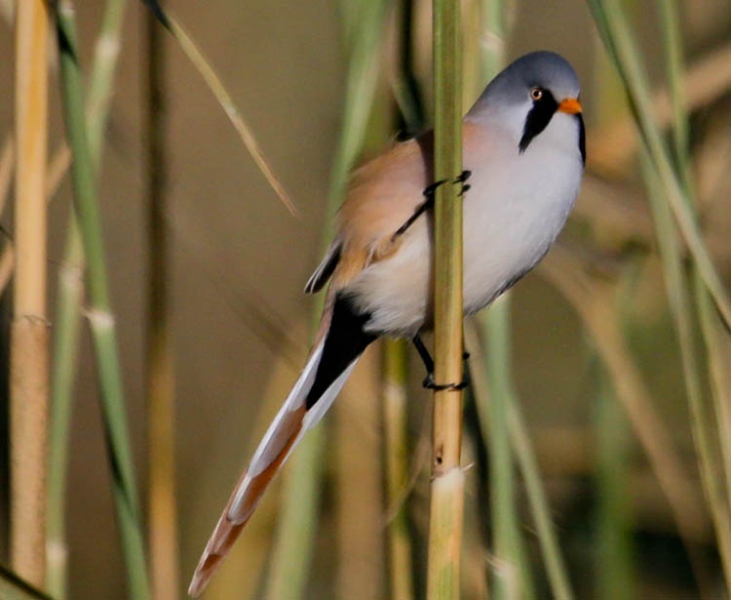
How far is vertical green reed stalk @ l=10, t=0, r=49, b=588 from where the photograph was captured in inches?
40.5

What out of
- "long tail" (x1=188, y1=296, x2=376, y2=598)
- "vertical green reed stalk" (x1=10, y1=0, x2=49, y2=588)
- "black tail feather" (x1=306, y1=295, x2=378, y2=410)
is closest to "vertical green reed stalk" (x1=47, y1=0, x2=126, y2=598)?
"vertical green reed stalk" (x1=10, y1=0, x2=49, y2=588)

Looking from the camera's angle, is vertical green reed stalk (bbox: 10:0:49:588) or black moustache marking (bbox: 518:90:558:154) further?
black moustache marking (bbox: 518:90:558:154)

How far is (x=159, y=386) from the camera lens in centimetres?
132

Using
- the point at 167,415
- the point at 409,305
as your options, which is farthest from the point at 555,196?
the point at 167,415

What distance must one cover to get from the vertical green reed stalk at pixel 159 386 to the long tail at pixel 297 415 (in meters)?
0.09

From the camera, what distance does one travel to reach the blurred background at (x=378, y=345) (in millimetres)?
1261

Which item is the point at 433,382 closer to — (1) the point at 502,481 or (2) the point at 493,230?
(1) the point at 502,481

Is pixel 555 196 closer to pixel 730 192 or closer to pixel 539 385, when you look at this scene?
pixel 730 192

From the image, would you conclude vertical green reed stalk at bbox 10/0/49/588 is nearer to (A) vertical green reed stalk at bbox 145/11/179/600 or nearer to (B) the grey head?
(A) vertical green reed stalk at bbox 145/11/179/600

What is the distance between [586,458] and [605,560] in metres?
0.58

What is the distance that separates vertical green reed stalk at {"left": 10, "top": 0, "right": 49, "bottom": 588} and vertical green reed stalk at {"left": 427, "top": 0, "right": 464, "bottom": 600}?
1.17 feet

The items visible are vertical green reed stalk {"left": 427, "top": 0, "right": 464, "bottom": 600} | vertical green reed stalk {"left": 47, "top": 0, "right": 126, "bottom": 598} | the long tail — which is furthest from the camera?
the long tail

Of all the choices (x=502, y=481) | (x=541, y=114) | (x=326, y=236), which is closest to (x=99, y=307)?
(x=326, y=236)

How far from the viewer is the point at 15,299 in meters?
1.04
